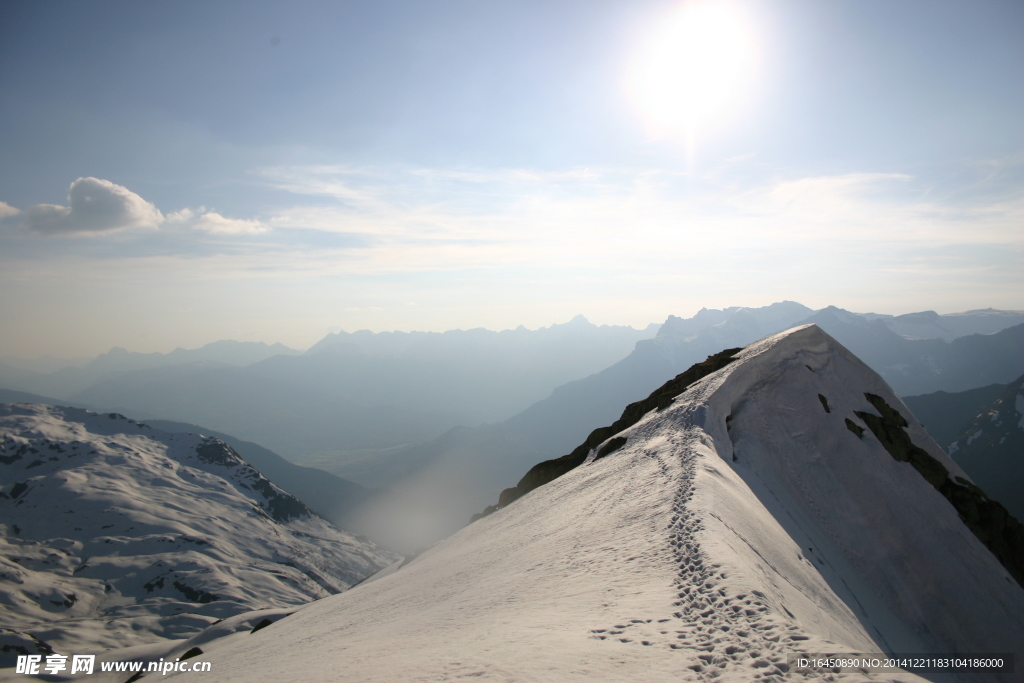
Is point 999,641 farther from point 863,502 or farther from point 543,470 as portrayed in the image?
point 543,470

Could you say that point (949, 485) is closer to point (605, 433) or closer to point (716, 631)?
point (605, 433)

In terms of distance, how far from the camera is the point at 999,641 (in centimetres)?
2636

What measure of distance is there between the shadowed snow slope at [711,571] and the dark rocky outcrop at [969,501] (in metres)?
1.69

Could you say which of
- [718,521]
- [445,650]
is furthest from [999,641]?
[445,650]

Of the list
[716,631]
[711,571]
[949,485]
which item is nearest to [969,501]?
[949,485]

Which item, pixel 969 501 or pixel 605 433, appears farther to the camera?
pixel 605 433

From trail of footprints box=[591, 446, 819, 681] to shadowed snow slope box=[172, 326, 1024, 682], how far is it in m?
0.05

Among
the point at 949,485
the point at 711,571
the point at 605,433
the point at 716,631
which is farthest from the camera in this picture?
the point at 605,433

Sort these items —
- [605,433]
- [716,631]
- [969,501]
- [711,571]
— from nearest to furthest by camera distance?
1. [716,631]
2. [711,571]
3. [969,501]
4. [605,433]

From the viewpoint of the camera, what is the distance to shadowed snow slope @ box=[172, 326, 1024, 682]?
36.3 feet

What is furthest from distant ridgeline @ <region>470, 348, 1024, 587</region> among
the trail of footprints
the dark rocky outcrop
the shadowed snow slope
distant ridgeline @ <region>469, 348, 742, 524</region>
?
the trail of footprints

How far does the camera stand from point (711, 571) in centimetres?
1320

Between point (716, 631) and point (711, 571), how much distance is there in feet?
8.67

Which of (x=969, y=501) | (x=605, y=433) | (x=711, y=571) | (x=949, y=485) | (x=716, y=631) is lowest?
(x=969, y=501)
